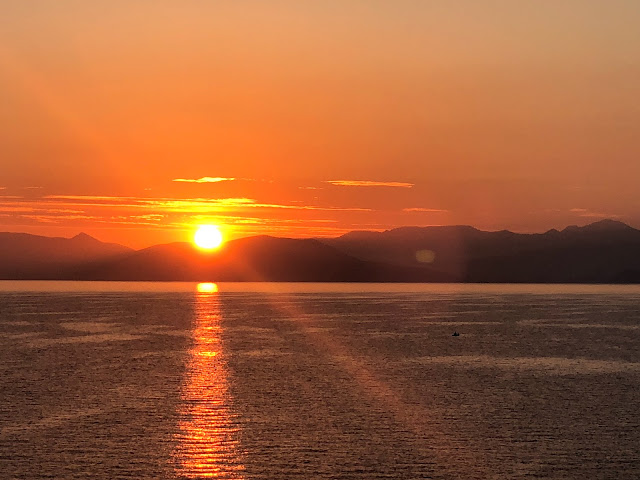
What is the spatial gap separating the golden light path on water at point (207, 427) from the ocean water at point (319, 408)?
103 mm

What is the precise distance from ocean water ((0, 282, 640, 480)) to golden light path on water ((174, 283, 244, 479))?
0.34 ft

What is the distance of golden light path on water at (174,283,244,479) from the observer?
101 ft

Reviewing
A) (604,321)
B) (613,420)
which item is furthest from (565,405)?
(604,321)

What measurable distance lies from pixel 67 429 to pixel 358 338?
57.8m

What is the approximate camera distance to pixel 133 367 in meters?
63.3

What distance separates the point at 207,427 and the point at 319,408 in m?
7.39

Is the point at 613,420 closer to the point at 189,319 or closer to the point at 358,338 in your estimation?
the point at 358,338

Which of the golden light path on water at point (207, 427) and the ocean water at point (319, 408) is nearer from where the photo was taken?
the golden light path on water at point (207, 427)

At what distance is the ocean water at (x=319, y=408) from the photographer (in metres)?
31.6

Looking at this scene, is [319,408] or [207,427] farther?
[319,408]

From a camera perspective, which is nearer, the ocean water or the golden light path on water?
the golden light path on water

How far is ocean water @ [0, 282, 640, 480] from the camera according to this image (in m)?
31.6

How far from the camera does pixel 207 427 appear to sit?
38.8 m

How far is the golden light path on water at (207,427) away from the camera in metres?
30.9
